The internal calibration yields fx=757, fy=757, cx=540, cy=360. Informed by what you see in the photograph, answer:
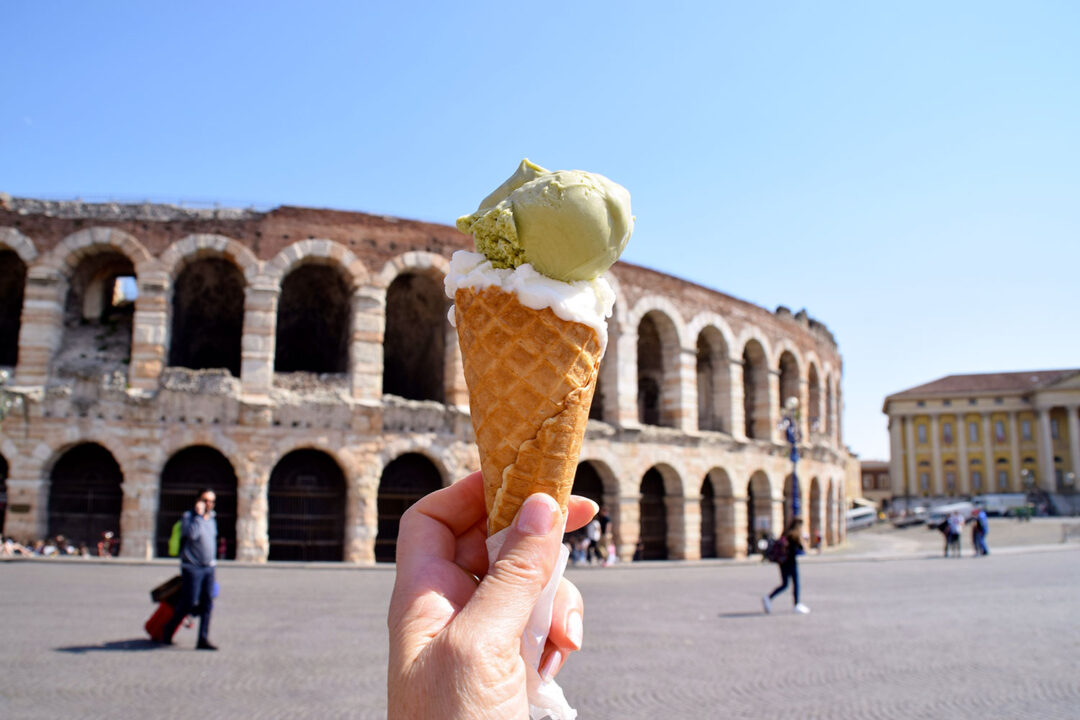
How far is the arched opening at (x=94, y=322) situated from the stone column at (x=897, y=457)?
75715 millimetres

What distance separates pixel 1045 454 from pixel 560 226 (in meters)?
85.1

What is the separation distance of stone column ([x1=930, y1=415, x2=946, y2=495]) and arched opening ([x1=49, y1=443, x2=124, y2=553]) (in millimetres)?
77210

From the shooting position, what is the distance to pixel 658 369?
26703 millimetres

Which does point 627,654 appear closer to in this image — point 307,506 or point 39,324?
point 307,506

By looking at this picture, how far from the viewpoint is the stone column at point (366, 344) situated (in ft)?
60.8

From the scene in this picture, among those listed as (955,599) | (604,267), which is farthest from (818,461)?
(604,267)

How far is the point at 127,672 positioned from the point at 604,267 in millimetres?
6616

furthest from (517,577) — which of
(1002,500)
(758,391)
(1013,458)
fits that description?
(1013,458)

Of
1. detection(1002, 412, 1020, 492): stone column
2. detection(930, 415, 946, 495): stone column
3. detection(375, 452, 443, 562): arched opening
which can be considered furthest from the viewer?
detection(930, 415, 946, 495): stone column

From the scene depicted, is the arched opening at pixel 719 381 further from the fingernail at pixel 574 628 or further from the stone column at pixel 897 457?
the stone column at pixel 897 457

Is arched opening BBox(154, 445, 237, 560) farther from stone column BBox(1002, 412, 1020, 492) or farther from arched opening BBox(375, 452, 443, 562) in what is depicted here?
stone column BBox(1002, 412, 1020, 492)

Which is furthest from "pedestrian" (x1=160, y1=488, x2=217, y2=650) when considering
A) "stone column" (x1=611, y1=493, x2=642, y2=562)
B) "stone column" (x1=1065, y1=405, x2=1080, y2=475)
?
"stone column" (x1=1065, y1=405, x2=1080, y2=475)

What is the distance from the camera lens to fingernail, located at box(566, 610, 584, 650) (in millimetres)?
2168

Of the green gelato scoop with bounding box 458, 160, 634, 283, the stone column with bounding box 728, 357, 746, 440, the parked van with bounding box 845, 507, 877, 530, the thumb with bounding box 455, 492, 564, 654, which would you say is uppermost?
the stone column with bounding box 728, 357, 746, 440
